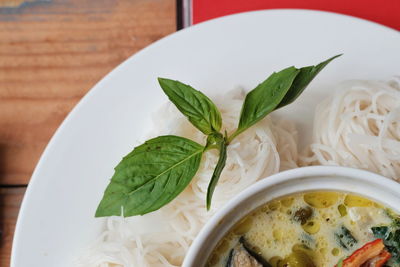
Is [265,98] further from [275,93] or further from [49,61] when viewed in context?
[49,61]

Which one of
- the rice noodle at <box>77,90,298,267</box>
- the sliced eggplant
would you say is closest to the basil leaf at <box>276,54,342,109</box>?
the rice noodle at <box>77,90,298,267</box>

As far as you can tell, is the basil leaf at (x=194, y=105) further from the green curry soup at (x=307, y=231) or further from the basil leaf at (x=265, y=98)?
the green curry soup at (x=307, y=231)

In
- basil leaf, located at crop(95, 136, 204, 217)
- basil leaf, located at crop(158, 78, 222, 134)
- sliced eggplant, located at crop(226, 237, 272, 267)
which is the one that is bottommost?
sliced eggplant, located at crop(226, 237, 272, 267)

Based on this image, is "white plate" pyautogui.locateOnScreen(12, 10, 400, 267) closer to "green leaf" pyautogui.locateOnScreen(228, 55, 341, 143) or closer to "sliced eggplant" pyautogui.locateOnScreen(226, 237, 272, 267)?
"green leaf" pyautogui.locateOnScreen(228, 55, 341, 143)

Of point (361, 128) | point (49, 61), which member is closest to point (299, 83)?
point (361, 128)

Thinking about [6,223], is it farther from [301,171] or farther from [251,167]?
[301,171]

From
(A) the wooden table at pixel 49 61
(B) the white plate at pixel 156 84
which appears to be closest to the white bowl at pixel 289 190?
(B) the white plate at pixel 156 84
